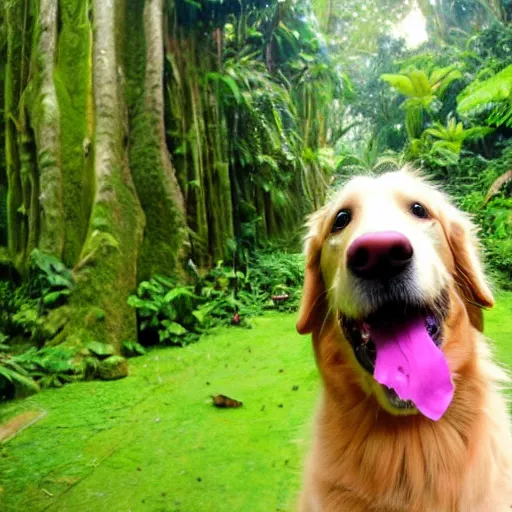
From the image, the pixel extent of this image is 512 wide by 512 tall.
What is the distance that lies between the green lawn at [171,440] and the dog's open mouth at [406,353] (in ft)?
1.98

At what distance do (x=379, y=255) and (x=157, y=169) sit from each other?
5.30m

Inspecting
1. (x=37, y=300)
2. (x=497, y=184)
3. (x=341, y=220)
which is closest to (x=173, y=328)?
(x=37, y=300)

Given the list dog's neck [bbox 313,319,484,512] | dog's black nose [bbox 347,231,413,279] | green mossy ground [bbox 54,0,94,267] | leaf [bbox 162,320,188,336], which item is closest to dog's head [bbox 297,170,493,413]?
dog's black nose [bbox 347,231,413,279]

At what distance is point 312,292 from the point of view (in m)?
2.10

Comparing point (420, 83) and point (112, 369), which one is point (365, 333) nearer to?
point (112, 369)

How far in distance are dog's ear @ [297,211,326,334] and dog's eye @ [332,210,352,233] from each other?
13 cm

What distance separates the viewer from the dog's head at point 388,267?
1535 mm

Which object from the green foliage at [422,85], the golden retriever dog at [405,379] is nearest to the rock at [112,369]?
the golden retriever dog at [405,379]

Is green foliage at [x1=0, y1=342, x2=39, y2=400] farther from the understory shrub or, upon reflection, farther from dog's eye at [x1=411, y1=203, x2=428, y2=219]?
dog's eye at [x1=411, y1=203, x2=428, y2=219]

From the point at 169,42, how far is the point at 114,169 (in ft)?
9.24

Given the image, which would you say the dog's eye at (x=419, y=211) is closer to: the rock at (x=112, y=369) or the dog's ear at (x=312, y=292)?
the dog's ear at (x=312, y=292)

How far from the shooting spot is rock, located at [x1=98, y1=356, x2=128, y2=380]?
4.31 m

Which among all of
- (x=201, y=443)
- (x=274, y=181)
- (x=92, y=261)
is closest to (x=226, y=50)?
(x=274, y=181)

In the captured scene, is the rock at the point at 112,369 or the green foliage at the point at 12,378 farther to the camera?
the rock at the point at 112,369
